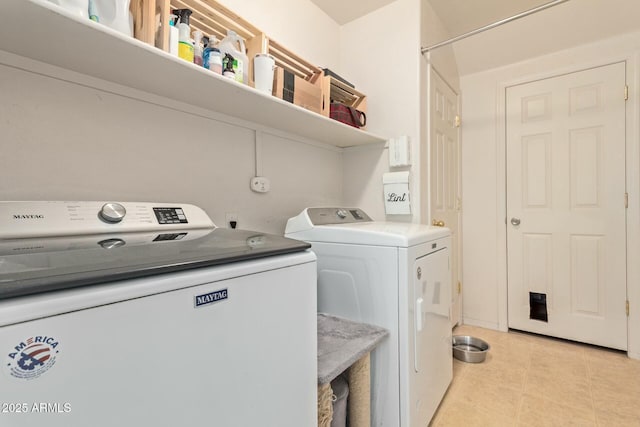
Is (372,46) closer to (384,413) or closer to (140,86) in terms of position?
(140,86)

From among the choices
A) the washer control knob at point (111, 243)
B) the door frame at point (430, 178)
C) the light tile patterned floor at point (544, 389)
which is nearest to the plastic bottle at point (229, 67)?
the washer control knob at point (111, 243)

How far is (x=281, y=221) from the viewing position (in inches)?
69.7

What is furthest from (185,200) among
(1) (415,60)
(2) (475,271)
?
(2) (475,271)

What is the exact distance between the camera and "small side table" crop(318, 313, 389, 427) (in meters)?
1.00

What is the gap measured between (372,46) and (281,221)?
1.50 m

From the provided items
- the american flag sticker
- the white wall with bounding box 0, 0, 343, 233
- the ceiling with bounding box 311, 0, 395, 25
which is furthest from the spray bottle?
the ceiling with bounding box 311, 0, 395, 25

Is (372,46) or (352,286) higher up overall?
(372,46)

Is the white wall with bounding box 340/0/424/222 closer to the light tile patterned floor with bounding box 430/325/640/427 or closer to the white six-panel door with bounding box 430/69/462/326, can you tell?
the white six-panel door with bounding box 430/69/462/326

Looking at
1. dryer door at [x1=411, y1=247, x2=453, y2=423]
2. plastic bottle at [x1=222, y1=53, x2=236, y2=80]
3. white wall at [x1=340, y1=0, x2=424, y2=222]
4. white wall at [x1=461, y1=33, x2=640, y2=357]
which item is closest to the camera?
plastic bottle at [x1=222, y1=53, x2=236, y2=80]

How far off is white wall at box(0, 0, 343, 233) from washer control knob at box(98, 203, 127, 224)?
0.15 meters

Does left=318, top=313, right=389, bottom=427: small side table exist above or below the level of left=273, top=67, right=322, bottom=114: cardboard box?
below

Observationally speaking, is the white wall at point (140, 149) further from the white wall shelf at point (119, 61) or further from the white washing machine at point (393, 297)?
the white washing machine at point (393, 297)

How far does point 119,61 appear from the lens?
0.95 meters

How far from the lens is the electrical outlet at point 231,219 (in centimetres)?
148
